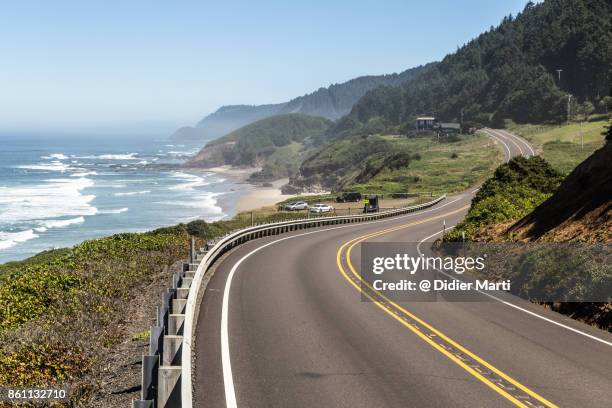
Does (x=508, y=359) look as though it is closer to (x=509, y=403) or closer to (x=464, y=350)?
(x=464, y=350)

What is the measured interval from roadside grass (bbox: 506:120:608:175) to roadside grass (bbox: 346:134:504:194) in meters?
7.84

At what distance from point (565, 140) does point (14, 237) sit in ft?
294

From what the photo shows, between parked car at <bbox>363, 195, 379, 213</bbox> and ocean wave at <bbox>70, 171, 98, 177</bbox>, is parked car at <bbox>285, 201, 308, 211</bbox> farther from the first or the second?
ocean wave at <bbox>70, 171, 98, 177</bbox>

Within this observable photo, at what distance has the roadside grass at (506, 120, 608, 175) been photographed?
92938 millimetres

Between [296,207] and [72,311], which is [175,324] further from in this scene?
[296,207]

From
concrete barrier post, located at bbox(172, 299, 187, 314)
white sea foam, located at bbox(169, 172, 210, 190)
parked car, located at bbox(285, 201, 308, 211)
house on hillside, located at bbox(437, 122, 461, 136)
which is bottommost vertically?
parked car, located at bbox(285, 201, 308, 211)

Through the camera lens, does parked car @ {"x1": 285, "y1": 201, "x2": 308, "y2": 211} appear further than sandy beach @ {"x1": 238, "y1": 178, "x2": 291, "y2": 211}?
No

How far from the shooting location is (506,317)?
53.9ft

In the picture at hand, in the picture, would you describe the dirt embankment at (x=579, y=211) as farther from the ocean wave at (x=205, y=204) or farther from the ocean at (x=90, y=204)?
the ocean wave at (x=205, y=204)

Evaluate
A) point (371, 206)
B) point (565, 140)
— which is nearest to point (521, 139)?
point (565, 140)

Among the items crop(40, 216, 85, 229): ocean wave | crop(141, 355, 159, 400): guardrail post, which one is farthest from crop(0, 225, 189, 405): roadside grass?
crop(40, 216, 85, 229): ocean wave

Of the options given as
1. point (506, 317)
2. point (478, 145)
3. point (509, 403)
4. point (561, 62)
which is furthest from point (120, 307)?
point (561, 62)

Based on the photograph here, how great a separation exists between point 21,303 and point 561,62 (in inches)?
7830

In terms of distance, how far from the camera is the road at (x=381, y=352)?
1028 centimetres
